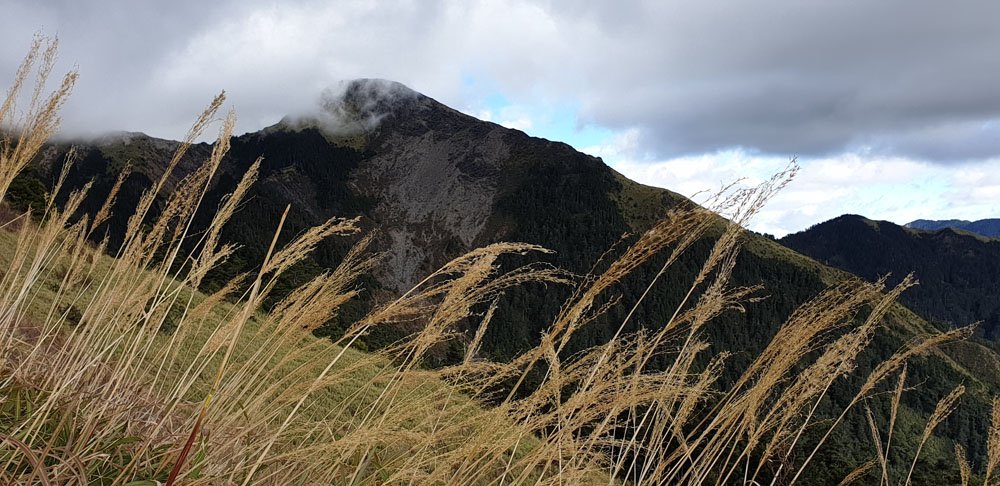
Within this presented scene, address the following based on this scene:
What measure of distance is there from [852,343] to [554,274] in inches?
47.5

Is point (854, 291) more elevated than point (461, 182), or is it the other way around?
point (461, 182)

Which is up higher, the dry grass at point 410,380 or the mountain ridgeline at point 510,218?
the mountain ridgeline at point 510,218

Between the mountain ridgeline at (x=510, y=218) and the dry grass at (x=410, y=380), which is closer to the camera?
the dry grass at (x=410, y=380)

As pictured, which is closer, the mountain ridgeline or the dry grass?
the dry grass

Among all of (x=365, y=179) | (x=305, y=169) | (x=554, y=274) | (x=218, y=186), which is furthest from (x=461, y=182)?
(x=554, y=274)

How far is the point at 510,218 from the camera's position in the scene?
170m

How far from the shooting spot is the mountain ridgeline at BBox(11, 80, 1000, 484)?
117875mm

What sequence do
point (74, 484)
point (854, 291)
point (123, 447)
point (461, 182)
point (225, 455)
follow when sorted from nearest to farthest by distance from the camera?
1. point (74, 484)
2. point (123, 447)
3. point (225, 455)
4. point (854, 291)
5. point (461, 182)

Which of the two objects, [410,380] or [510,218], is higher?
[510,218]

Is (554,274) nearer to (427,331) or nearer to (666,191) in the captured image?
(427,331)

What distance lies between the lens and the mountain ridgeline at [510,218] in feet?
387

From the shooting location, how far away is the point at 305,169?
607ft

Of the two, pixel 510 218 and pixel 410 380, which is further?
pixel 510 218

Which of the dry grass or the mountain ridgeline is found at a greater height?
the mountain ridgeline
